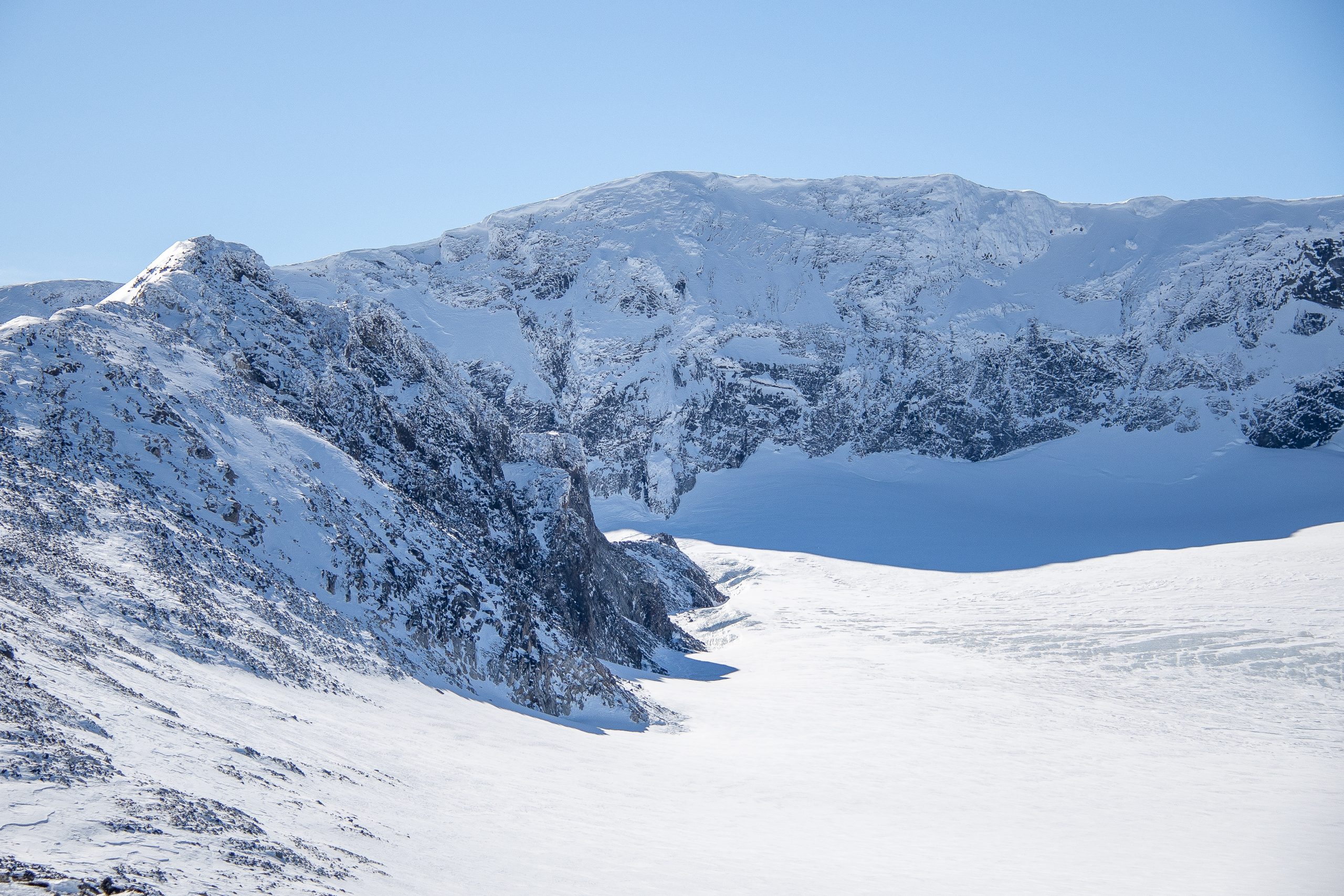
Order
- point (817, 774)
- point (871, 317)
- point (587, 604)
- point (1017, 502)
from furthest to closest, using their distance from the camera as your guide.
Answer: point (871, 317) → point (1017, 502) → point (587, 604) → point (817, 774)

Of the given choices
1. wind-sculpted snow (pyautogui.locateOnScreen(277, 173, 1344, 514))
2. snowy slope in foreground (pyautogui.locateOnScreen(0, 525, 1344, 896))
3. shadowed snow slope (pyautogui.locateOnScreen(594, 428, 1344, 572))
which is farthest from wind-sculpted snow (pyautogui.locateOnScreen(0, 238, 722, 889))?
wind-sculpted snow (pyautogui.locateOnScreen(277, 173, 1344, 514))

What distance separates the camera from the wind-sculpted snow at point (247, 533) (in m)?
8.36

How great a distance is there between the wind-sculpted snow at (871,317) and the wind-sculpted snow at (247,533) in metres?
49.8

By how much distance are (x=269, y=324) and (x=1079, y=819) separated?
2176 cm

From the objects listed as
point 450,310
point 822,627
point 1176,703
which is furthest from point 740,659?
point 450,310

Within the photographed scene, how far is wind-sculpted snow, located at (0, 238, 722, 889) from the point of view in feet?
27.4

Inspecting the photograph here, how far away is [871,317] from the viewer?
89812mm

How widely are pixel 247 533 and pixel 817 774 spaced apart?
12.6m

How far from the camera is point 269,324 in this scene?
23297mm

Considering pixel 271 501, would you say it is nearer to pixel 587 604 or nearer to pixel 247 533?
pixel 247 533

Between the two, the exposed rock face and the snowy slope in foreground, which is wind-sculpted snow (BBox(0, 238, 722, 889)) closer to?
the exposed rock face

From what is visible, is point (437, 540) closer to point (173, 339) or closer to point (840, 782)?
point (173, 339)

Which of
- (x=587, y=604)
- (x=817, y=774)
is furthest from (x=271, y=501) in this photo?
(x=587, y=604)

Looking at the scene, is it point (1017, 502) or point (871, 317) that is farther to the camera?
point (871, 317)
